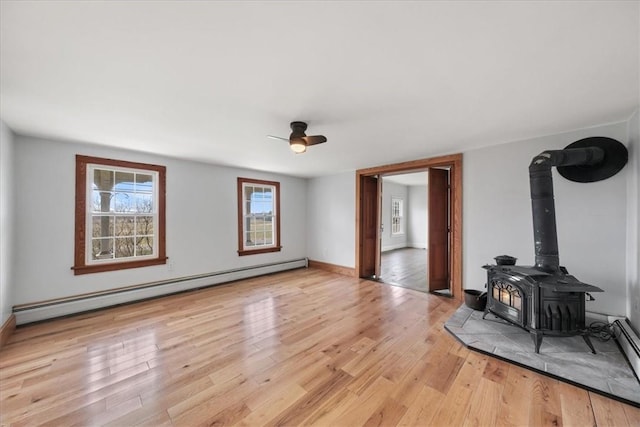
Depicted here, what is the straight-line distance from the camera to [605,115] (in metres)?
2.52

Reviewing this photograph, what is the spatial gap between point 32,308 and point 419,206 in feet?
32.5

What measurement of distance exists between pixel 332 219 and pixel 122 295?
13.1 ft

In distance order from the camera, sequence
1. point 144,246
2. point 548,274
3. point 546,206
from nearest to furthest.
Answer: point 548,274 < point 546,206 < point 144,246

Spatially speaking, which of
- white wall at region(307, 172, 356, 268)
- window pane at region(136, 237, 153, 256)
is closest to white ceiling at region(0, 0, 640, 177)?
window pane at region(136, 237, 153, 256)

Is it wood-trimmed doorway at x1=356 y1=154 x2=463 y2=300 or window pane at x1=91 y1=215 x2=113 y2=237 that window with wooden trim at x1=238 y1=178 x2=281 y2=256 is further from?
window pane at x1=91 y1=215 x2=113 y2=237

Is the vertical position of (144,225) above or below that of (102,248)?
above

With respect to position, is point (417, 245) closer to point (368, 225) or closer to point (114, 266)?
point (368, 225)

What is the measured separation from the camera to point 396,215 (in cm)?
927

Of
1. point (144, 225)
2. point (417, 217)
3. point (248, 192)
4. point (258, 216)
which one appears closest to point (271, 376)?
point (144, 225)

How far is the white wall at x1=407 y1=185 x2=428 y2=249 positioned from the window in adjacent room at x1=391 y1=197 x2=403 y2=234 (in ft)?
1.86

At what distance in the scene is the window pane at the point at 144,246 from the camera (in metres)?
3.93

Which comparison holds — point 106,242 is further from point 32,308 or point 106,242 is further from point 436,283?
point 436,283

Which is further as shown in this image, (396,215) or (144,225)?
(396,215)

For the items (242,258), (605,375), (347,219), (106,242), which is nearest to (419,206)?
(347,219)
